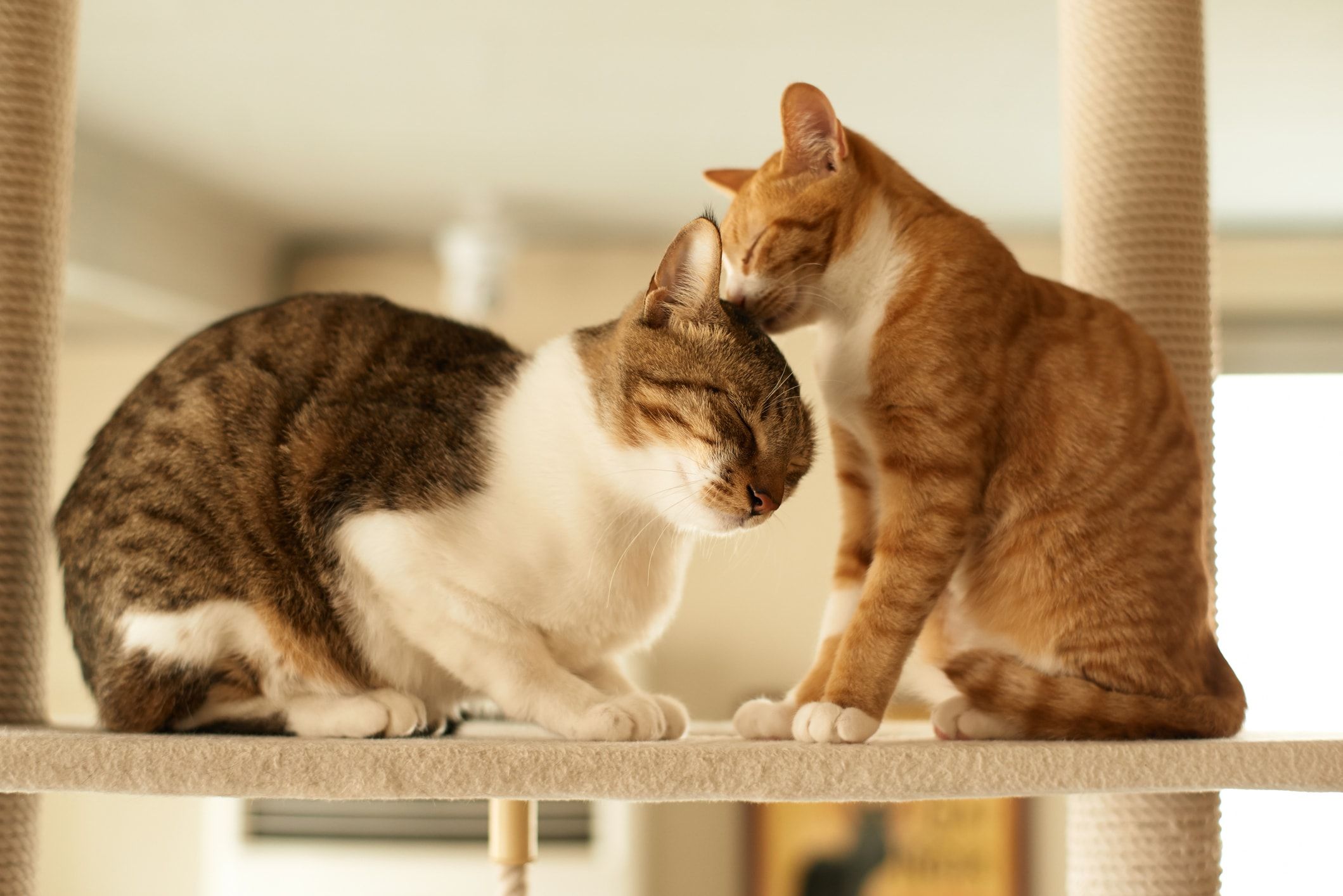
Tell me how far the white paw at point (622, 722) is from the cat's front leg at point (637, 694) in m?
0.01

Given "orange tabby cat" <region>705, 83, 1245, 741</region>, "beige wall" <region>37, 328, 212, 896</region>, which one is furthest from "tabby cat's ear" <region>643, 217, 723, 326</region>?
"beige wall" <region>37, 328, 212, 896</region>

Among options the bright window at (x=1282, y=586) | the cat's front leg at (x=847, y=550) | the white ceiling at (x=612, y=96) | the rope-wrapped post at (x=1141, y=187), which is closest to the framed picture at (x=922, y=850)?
the bright window at (x=1282, y=586)

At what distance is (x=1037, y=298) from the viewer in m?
1.10

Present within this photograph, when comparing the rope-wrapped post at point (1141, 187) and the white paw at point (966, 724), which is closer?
the white paw at point (966, 724)

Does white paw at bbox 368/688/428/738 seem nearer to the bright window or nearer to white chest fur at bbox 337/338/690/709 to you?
white chest fur at bbox 337/338/690/709

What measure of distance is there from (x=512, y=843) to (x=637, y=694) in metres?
0.18

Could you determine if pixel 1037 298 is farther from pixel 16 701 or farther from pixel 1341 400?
pixel 1341 400

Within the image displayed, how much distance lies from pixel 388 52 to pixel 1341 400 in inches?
127

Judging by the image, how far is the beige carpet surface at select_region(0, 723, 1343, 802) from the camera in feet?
2.76

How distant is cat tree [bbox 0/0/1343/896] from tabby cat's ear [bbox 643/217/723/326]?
356 millimetres

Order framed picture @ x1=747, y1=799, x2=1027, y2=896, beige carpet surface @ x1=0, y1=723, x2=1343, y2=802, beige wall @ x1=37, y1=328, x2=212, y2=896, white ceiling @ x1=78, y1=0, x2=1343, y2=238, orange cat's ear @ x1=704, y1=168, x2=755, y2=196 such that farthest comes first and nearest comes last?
beige wall @ x1=37, y1=328, x2=212, y2=896, framed picture @ x1=747, y1=799, x2=1027, y2=896, white ceiling @ x1=78, y1=0, x2=1343, y2=238, orange cat's ear @ x1=704, y1=168, x2=755, y2=196, beige carpet surface @ x1=0, y1=723, x2=1343, y2=802

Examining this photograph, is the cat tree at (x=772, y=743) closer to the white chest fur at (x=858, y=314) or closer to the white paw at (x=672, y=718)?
the white paw at (x=672, y=718)

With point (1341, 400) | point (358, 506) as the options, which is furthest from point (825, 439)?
point (1341, 400)

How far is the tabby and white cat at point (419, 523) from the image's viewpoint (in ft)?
3.20
